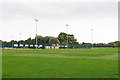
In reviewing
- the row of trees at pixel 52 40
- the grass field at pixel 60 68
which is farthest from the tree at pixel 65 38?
the grass field at pixel 60 68

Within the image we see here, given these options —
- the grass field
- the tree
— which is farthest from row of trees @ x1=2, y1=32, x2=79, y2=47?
the grass field

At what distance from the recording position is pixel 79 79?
8211 mm

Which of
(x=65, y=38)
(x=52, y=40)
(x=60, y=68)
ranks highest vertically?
(x=65, y=38)

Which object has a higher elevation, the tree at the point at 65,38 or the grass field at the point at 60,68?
the tree at the point at 65,38

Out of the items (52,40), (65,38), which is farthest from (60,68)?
(65,38)

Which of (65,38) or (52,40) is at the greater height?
(65,38)

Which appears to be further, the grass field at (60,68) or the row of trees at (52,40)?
the row of trees at (52,40)

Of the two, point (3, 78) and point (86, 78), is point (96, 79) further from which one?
point (3, 78)

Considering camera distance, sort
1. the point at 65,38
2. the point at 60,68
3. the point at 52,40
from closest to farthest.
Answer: the point at 60,68, the point at 52,40, the point at 65,38

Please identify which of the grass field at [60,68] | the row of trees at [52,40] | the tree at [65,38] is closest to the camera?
the grass field at [60,68]

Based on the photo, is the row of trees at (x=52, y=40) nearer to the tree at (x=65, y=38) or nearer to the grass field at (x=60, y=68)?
the tree at (x=65, y=38)

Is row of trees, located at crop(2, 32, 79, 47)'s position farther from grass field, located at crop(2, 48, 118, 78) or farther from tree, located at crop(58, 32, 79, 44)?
grass field, located at crop(2, 48, 118, 78)

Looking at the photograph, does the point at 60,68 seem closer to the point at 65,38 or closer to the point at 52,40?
the point at 52,40

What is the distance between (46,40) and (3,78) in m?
133
